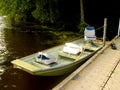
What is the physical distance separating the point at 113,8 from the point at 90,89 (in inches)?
625

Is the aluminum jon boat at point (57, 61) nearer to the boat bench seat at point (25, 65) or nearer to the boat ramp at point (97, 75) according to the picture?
the boat bench seat at point (25, 65)

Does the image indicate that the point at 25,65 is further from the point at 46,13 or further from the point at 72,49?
the point at 46,13

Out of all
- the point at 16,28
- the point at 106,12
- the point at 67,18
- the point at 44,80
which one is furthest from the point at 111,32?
the point at 44,80

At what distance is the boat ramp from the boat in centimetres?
65

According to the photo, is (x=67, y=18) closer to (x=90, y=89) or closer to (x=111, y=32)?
(x=111, y=32)

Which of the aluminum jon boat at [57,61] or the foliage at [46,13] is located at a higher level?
the foliage at [46,13]

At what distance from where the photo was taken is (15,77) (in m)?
10.0

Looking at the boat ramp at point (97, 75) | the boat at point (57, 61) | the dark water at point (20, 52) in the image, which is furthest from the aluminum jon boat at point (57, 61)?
the dark water at point (20, 52)

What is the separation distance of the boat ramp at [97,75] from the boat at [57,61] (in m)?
0.65

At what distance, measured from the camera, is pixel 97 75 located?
805cm

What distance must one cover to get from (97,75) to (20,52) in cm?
651

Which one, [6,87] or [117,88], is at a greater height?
[117,88]

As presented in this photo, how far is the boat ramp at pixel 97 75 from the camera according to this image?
279 inches

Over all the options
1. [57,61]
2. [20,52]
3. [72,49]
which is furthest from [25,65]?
[20,52]
